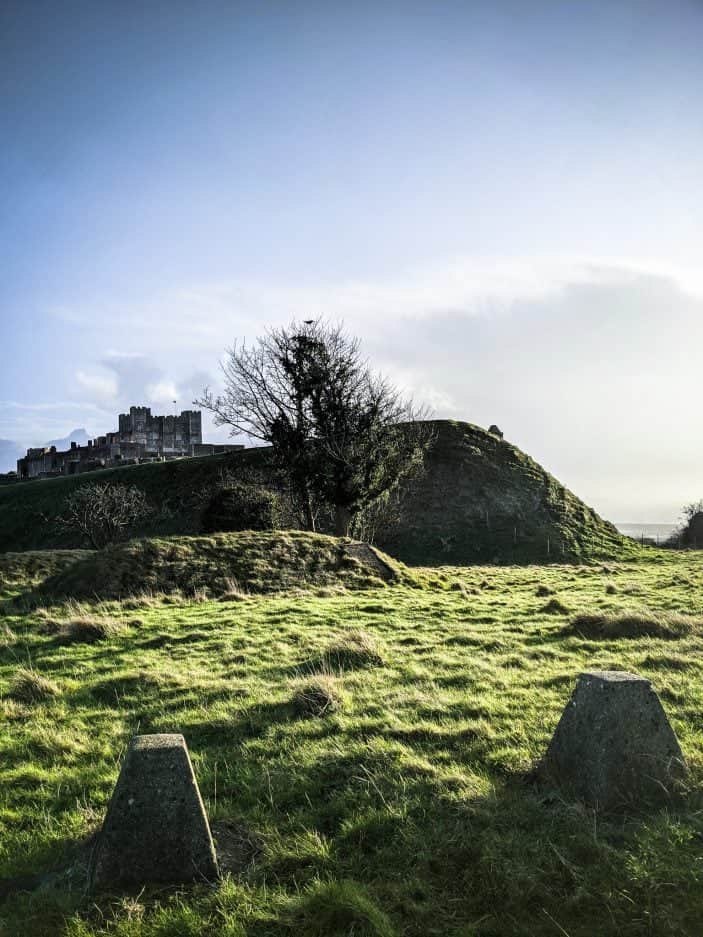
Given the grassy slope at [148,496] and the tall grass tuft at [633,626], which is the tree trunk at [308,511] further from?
the tall grass tuft at [633,626]

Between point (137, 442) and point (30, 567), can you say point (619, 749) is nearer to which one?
point (30, 567)

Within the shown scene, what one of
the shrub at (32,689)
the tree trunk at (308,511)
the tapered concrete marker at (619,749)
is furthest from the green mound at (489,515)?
the tapered concrete marker at (619,749)

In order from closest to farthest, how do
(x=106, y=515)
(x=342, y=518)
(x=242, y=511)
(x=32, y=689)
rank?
Result: (x=32, y=689)
(x=242, y=511)
(x=342, y=518)
(x=106, y=515)

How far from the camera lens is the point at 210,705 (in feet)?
27.6

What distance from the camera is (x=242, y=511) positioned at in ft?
101

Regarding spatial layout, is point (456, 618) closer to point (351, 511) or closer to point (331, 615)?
point (331, 615)

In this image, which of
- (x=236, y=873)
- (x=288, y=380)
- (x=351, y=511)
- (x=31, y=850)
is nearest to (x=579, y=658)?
(x=236, y=873)

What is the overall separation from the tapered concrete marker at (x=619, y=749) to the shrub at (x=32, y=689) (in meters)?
7.35

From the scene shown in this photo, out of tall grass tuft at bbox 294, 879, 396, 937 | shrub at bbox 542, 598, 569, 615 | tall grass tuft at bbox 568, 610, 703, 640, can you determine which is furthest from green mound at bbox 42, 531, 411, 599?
tall grass tuft at bbox 294, 879, 396, 937

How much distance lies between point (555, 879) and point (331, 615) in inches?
451

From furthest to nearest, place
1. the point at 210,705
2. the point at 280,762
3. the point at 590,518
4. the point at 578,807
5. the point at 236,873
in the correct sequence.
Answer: the point at 590,518 → the point at 210,705 → the point at 280,762 → the point at 578,807 → the point at 236,873

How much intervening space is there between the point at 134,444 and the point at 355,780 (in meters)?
107

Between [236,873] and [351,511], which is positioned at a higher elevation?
[351,511]

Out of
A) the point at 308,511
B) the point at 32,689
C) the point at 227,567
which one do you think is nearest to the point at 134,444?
the point at 308,511
